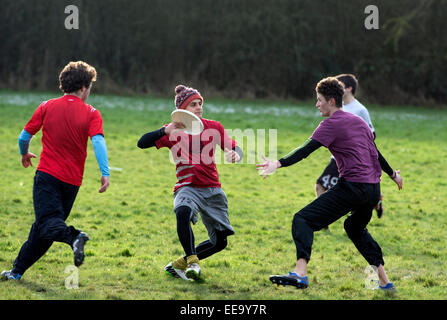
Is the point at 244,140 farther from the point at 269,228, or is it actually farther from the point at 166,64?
the point at 166,64

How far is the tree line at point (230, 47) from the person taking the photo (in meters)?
30.6

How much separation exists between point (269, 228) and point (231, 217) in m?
0.74

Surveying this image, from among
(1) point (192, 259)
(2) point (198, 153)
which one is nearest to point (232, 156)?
(2) point (198, 153)

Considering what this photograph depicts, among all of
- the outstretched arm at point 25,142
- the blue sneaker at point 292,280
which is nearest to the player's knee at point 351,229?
the blue sneaker at point 292,280

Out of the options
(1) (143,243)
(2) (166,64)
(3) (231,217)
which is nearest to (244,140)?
(3) (231,217)

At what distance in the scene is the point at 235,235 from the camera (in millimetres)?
7348

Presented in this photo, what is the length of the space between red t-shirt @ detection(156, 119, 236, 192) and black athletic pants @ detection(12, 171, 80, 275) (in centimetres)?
88

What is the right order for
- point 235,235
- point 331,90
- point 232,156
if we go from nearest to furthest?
point 331,90 < point 232,156 < point 235,235

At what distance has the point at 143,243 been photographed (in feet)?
22.3

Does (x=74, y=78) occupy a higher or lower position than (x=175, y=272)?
higher

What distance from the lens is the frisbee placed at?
487 centimetres

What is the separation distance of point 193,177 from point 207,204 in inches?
10.4

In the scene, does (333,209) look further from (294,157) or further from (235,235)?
(235,235)
